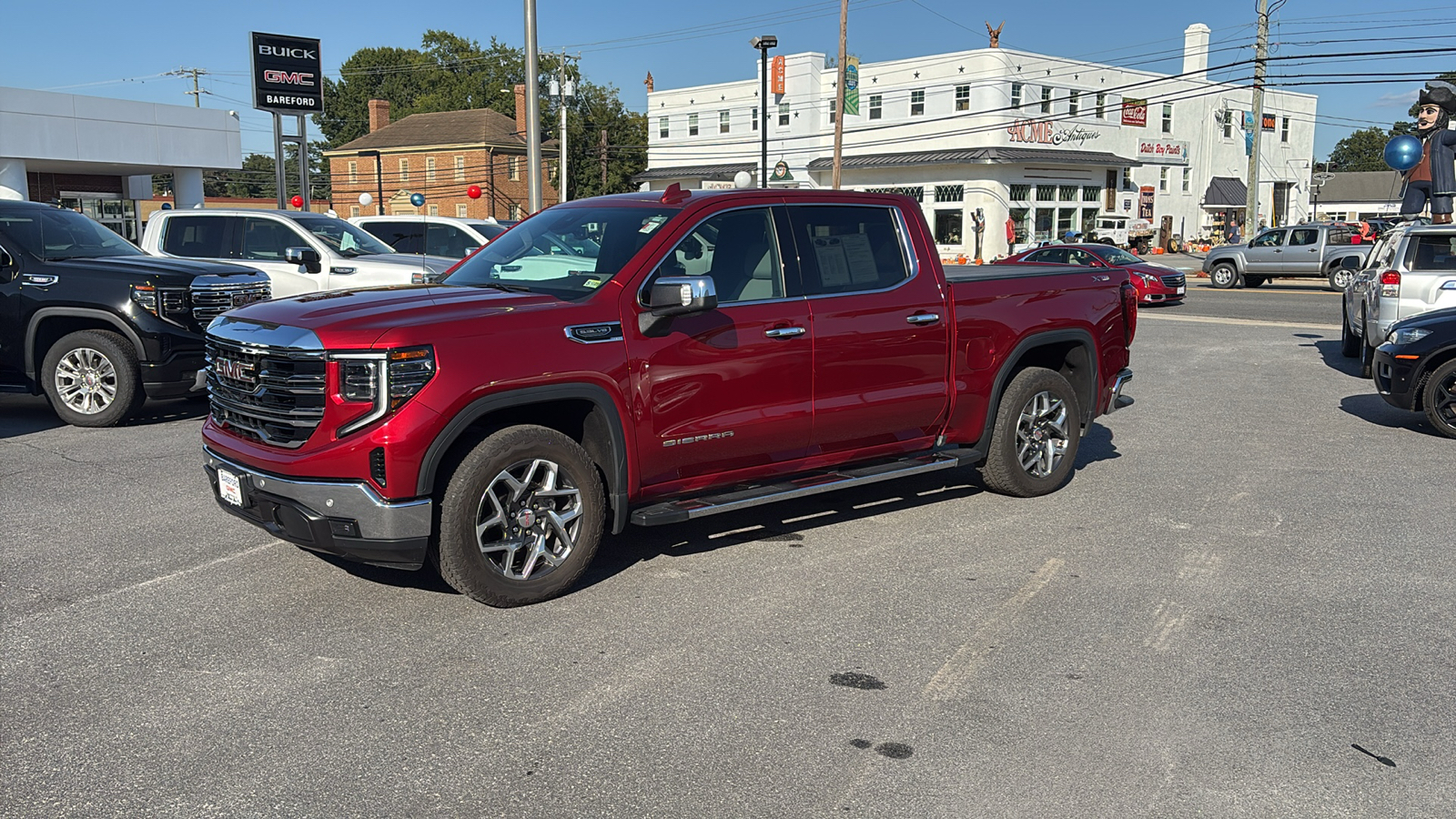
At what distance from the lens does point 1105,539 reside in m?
6.62

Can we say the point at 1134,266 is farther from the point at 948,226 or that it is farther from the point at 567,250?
the point at 948,226

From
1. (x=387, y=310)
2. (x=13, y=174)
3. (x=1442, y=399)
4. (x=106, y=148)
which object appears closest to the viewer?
(x=387, y=310)

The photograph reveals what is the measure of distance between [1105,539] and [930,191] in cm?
4943

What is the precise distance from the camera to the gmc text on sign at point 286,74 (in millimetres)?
32688

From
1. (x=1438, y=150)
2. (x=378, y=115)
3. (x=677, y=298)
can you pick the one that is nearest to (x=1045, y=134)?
(x=1438, y=150)

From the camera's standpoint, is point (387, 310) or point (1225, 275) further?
point (1225, 275)

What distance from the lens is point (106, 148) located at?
1180 inches

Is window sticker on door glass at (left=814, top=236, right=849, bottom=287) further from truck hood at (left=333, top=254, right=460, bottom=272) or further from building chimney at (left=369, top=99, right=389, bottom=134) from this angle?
building chimney at (left=369, top=99, right=389, bottom=134)

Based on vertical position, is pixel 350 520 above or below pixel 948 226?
below

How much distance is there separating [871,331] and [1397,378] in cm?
606

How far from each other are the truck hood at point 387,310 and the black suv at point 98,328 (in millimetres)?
4926

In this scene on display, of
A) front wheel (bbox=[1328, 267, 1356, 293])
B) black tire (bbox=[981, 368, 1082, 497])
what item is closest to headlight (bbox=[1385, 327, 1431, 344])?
black tire (bbox=[981, 368, 1082, 497])

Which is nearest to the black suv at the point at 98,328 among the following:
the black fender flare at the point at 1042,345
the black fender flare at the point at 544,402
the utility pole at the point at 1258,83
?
the black fender flare at the point at 544,402

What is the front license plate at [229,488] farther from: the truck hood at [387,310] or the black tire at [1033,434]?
the black tire at [1033,434]
